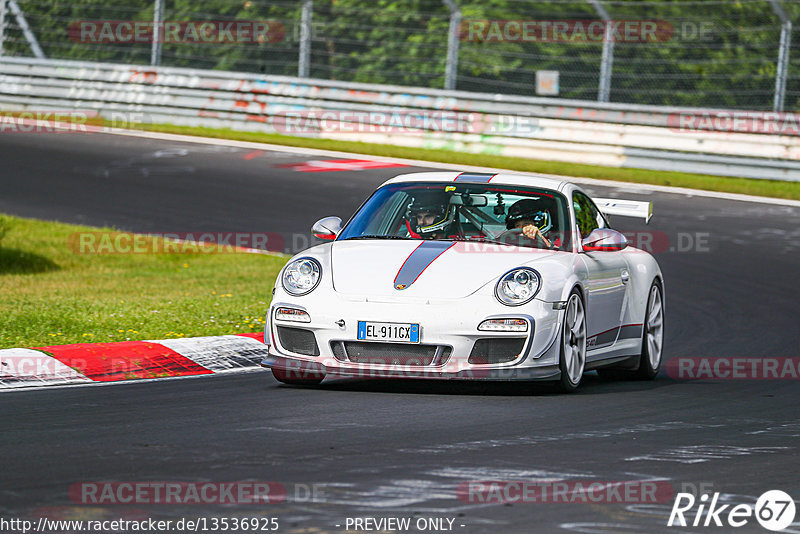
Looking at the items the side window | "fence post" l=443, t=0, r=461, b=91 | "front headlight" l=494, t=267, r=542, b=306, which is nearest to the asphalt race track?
"front headlight" l=494, t=267, r=542, b=306

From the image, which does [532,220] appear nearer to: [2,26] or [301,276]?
[301,276]

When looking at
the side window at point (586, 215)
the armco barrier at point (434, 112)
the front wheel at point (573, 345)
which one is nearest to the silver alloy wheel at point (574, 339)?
the front wheel at point (573, 345)

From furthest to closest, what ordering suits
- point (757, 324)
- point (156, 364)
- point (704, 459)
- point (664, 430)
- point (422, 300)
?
point (757, 324) → point (156, 364) → point (422, 300) → point (664, 430) → point (704, 459)

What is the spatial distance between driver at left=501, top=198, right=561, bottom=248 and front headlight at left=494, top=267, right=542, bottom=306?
29.3 inches

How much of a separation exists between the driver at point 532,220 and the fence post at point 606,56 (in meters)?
12.6

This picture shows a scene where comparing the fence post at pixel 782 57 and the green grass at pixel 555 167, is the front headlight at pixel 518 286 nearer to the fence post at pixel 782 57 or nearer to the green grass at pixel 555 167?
the green grass at pixel 555 167

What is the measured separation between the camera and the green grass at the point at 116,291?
31.9 ft

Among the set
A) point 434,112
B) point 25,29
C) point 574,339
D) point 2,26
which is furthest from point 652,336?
point 2,26

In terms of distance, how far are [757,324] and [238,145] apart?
13052 mm

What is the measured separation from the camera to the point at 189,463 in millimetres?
5516

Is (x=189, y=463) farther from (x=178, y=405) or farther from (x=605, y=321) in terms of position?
(x=605, y=321)

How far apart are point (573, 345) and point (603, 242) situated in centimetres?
80

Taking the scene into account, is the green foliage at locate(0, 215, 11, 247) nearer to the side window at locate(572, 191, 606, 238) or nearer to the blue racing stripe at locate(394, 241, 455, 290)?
the side window at locate(572, 191, 606, 238)

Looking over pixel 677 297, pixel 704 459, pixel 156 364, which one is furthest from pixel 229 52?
pixel 704 459
